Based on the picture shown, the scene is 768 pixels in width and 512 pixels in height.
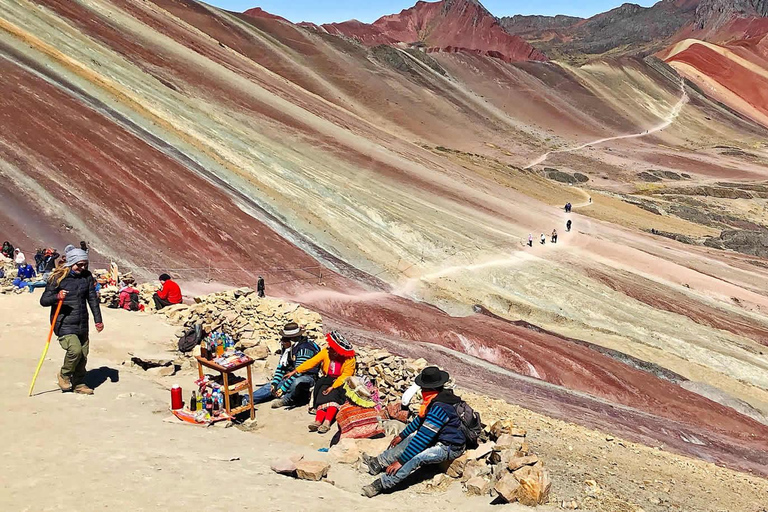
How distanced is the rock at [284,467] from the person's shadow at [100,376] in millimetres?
3576

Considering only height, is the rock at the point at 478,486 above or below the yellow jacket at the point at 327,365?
below

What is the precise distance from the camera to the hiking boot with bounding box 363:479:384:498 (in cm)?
658

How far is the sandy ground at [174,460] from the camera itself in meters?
5.76

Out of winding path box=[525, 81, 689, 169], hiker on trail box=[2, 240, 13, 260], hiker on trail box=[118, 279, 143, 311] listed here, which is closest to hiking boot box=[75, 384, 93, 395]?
hiker on trail box=[118, 279, 143, 311]

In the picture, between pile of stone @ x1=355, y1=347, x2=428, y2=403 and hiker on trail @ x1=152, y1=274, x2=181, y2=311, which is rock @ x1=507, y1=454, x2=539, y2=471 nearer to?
pile of stone @ x1=355, y1=347, x2=428, y2=403

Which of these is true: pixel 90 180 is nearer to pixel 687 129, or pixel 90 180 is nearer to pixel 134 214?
pixel 134 214

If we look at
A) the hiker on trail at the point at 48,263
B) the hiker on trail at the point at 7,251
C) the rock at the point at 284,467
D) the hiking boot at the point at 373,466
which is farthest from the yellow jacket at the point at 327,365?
the hiker on trail at the point at 7,251

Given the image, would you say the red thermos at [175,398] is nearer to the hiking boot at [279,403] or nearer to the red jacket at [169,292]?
the hiking boot at [279,403]

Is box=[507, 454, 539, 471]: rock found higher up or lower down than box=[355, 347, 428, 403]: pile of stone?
higher up

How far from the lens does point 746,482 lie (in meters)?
11.3

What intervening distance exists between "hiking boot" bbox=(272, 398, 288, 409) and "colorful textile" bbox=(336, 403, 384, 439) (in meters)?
1.24

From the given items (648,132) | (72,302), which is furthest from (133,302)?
(648,132)

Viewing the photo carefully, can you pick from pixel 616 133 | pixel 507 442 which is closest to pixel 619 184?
pixel 616 133

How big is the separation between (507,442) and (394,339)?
36.0ft
